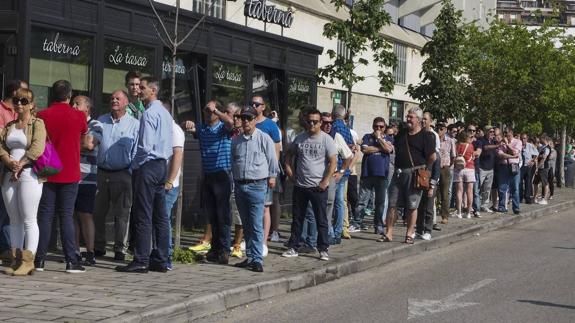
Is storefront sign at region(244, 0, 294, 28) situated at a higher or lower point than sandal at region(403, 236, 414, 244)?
higher

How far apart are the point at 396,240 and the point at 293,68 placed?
4.54 meters

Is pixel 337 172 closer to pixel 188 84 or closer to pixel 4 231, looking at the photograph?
pixel 188 84

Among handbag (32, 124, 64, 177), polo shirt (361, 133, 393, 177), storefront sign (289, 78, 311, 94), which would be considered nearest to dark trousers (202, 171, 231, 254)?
handbag (32, 124, 64, 177)

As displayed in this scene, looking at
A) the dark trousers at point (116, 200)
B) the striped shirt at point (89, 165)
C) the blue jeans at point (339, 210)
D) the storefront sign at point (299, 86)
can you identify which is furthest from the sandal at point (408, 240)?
the striped shirt at point (89, 165)

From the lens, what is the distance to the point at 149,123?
9977 mm

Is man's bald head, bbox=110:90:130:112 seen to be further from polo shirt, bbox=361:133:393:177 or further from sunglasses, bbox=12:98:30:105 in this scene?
polo shirt, bbox=361:133:393:177

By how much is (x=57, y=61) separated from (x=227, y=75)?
456 cm

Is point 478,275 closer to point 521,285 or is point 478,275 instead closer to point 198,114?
point 521,285

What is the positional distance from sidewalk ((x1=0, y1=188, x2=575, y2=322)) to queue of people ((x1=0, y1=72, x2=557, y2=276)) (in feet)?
0.84

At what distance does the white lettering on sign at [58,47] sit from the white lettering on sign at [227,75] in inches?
151

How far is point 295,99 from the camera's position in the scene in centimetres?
1825

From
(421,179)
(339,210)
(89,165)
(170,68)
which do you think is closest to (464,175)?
(421,179)

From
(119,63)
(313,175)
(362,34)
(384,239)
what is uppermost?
(362,34)

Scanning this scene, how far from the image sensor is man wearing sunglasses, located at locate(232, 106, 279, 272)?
10891 mm
